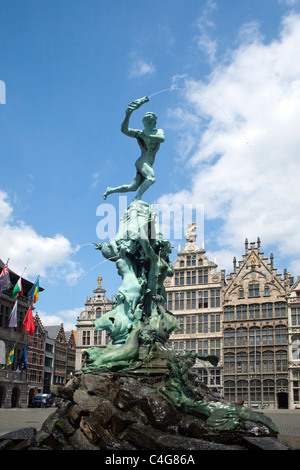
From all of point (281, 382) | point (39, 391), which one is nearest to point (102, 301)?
point (39, 391)

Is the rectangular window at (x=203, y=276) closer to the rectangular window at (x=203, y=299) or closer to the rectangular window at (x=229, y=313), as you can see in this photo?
the rectangular window at (x=203, y=299)

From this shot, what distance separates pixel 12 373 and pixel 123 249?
3861cm

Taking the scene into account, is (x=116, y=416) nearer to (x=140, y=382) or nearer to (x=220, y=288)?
(x=140, y=382)

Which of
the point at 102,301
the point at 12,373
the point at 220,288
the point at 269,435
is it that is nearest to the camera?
the point at 269,435

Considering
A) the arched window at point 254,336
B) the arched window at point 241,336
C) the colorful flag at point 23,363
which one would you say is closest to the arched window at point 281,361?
the arched window at point 254,336

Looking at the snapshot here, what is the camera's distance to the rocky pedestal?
431 inches

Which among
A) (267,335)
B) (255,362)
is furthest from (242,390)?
(267,335)

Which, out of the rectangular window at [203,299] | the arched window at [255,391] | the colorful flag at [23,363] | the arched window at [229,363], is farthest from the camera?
the rectangular window at [203,299]

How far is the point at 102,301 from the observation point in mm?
64875

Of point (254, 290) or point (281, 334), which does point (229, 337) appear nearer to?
point (281, 334)

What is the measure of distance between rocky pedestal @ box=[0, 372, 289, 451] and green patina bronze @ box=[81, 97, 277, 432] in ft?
2.30

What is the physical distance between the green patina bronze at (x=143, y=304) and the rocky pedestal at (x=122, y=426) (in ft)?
2.30

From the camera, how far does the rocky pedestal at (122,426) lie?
11.0m

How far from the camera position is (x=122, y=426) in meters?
11.5
